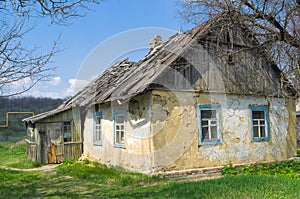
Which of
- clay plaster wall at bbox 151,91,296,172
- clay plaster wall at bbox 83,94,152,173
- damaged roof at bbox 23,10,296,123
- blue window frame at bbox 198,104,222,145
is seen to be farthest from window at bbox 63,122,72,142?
blue window frame at bbox 198,104,222,145

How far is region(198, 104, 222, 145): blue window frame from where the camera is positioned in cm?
888

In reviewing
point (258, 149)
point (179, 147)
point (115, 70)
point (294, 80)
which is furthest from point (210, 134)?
point (115, 70)

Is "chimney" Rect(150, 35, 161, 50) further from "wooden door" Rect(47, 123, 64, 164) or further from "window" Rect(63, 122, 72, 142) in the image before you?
"wooden door" Rect(47, 123, 64, 164)

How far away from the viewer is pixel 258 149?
9.88 meters

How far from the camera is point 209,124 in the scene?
9086 millimetres

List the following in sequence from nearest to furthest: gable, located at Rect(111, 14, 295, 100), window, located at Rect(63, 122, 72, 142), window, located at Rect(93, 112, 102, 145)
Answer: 1. gable, located at Rect(111, 14, 295, 100)
2. window, located at Rect(93, 112, 102, 145)
3. window, located at Rect(63, 122, 72, 142)

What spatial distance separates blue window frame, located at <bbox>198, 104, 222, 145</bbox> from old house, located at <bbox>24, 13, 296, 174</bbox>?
3 cm

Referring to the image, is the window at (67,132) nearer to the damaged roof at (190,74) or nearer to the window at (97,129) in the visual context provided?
the window at (97,129)

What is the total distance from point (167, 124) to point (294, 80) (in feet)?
15.4

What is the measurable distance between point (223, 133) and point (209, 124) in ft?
1.87

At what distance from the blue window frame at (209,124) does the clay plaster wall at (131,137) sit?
1.72 m

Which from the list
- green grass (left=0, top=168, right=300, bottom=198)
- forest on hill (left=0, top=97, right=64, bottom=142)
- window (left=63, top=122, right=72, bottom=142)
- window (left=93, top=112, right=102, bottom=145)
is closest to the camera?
green grass (left=0, top=168, right=300, bottom=198)

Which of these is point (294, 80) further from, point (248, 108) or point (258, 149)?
point (258, 149)

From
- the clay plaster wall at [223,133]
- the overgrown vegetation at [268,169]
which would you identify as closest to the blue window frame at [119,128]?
the clay plaster wall at [223,133]
